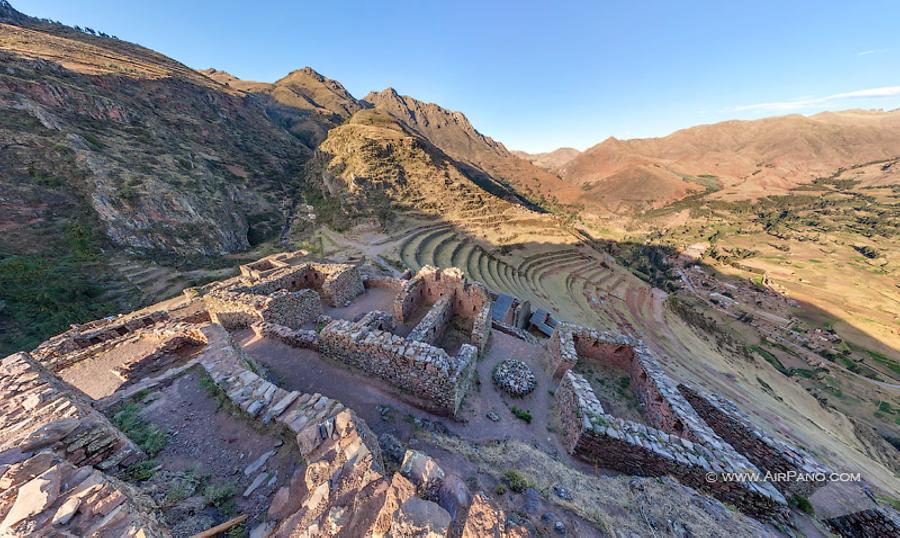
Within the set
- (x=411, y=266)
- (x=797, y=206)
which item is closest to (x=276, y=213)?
(x=411, y=266)

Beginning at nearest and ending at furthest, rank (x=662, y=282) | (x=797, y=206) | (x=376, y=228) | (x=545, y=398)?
(x=545, y=398) < (x=376, y=228) < (x=662, y=282) < (x=797, y=206)

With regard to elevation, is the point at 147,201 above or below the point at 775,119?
below

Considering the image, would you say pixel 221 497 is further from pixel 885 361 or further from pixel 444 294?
pixel 885 361

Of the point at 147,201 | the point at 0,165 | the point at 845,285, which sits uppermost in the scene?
the point at 0,165

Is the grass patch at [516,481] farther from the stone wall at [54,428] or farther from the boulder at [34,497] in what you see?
the stone wall at [54,428]

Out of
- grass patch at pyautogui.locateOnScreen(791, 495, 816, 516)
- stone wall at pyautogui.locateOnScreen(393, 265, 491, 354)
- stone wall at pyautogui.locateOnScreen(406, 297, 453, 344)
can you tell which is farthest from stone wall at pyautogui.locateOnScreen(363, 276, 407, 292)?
grass patch at pyautogui.locateOnScreen(791, 495, 816, 516)

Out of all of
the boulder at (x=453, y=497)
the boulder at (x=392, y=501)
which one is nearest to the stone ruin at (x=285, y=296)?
the boulder at (x=392, y=501)

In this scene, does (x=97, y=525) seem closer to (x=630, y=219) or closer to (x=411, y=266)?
(x=411, y=266)

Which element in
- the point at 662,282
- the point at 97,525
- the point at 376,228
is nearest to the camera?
the point at 97,525
